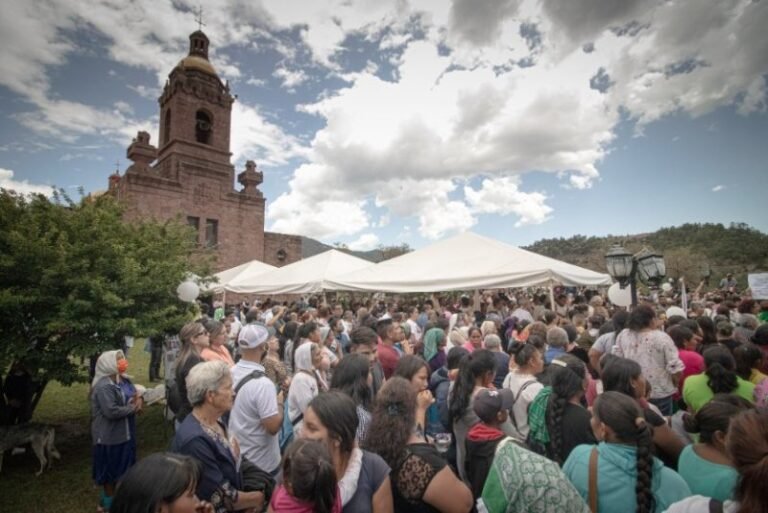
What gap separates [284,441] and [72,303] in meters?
3.60

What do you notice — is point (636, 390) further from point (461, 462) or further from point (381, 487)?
point (381, 487)

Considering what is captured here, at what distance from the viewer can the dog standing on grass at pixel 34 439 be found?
5.07 metres

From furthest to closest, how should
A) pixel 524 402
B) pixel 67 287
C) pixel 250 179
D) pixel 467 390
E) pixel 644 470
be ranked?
pixel 250 179, pixel 67 287, pixel 524 402, pixel 467 390, pixel 644 470

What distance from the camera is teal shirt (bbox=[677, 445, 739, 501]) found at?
1884mm

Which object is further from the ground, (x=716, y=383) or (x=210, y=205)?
(x=210, y=205)

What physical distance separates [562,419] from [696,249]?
176 feet

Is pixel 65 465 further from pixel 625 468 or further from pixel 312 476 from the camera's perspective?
pixel 625 468

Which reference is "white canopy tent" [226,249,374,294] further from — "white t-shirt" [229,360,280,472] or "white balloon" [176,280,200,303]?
"white t-shirt" [229,360,280,472]

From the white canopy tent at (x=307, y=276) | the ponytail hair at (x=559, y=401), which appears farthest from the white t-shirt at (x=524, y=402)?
the white canopy tent at (x=307, y=276)

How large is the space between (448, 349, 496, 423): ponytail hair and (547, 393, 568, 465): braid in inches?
20.5

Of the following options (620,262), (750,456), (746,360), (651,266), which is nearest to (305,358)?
(750,456)

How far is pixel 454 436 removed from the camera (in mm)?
3078

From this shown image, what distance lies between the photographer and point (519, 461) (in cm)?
171

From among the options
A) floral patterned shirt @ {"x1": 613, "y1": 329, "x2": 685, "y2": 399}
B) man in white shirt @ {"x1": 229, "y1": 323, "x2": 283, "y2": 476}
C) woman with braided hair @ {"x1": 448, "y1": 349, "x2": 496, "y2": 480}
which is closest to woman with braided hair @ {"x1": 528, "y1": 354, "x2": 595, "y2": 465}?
woman with braided hair @ {"x1": 448, "y1": 349, "x2": 496, "y2": 480}
